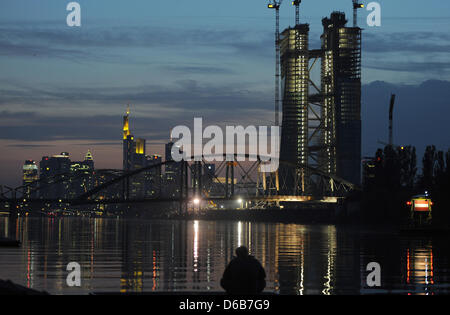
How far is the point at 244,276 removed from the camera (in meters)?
20.8

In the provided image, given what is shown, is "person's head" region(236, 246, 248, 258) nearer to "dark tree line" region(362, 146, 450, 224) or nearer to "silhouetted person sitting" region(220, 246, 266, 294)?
"silhouetted person sitting" region(220, 246, 266, 294)

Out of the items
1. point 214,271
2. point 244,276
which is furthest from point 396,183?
point 244,276

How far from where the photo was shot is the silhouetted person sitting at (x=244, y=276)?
20.8m

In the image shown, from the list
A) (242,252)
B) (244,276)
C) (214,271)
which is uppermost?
(242,252)

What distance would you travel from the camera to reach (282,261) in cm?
4872

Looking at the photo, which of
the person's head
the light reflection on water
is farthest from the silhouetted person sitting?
the light reflection on water

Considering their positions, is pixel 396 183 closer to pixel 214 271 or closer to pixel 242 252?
pixel 214 271

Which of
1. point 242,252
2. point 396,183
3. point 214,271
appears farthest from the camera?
point 396,183

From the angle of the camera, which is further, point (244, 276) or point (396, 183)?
point (396, 183)

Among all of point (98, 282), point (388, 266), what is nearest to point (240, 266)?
point (98, 282)

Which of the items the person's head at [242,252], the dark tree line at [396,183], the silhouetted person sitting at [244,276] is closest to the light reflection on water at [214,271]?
the silhouetted person sitting at [244,276]

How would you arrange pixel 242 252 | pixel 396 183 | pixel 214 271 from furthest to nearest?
1. pixel 396 183
2. pixel 214 271
3. pixel 242 252
